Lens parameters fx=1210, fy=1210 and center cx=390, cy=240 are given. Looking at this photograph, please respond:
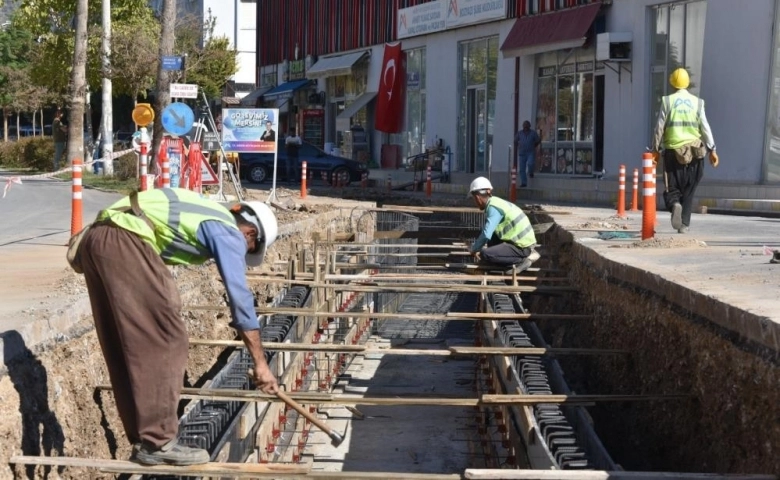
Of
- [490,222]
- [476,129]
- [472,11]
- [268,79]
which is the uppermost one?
[472,11]

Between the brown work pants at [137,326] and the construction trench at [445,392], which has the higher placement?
→ the brown work pants at [137,326]

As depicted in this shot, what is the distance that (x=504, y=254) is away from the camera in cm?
1256

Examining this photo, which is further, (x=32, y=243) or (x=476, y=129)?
(x=476, y=129)

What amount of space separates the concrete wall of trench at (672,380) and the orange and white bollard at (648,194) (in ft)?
3.01

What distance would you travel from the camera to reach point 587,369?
10680 mm

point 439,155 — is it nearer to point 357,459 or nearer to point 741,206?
point 741,206

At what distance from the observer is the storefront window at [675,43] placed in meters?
22.5

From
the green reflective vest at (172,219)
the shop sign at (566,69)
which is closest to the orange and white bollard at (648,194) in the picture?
the green reflective vest at (172,219)

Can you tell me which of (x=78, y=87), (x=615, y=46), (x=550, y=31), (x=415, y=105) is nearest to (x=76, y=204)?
(x=615, y=46)

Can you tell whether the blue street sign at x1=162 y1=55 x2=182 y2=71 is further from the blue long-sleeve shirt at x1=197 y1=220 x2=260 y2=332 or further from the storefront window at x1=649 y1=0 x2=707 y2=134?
the blue long-sleeve shirt at x1=197 y1=220 x2=260 y2=332

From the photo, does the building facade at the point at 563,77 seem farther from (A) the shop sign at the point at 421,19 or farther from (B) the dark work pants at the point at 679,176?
(B) the dark work pants at the point at 679,176

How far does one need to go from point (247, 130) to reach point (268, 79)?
3173 cm

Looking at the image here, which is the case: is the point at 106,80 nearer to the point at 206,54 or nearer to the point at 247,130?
the point at 206,54

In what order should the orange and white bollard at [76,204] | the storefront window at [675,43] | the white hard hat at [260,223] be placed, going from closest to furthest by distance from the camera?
the white hard hat at [260,223] < the orange and white bollard at [76,204] < the storefront window at [675,43]
